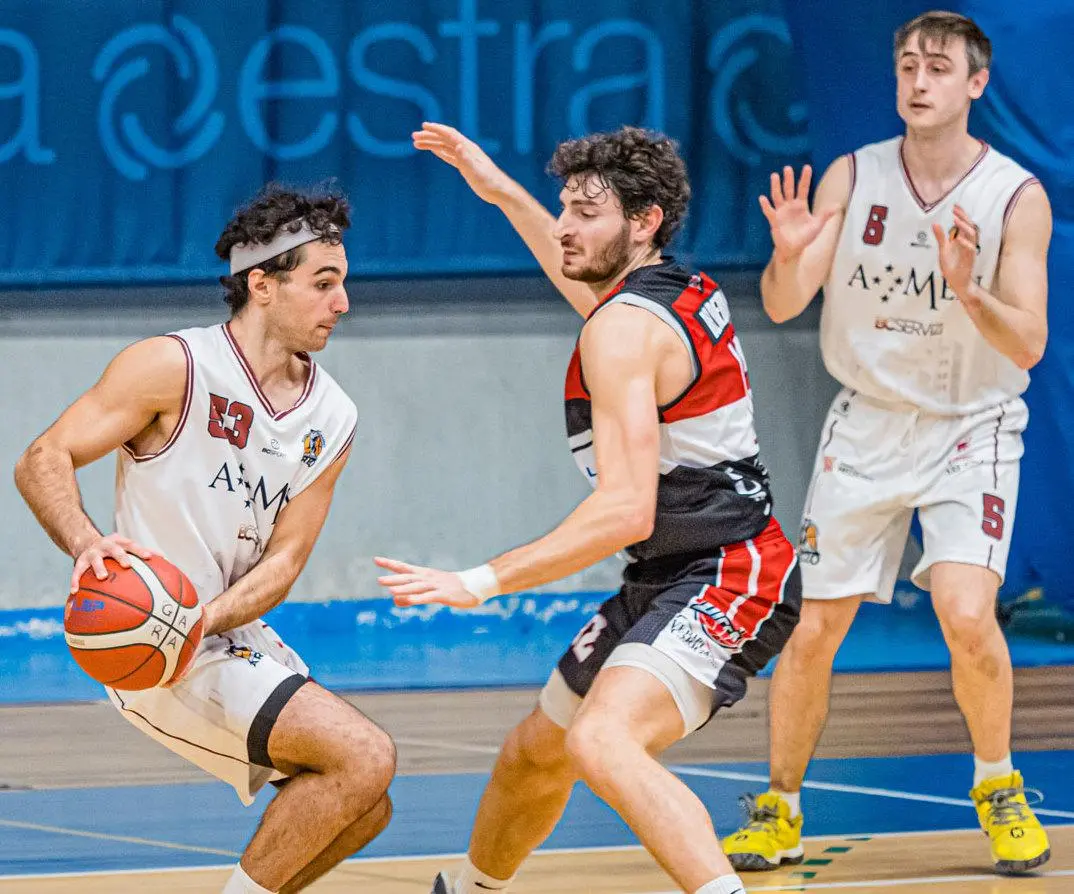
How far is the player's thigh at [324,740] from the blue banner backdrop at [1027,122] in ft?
16.8

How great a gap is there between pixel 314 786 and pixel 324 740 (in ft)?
0.33

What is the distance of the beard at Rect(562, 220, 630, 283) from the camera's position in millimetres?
3992

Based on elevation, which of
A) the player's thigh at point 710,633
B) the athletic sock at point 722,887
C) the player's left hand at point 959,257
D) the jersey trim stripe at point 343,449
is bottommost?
the athletic sock at point 722,887

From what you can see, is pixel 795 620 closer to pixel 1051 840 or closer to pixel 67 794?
pixel 1051 840

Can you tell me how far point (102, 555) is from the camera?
3.70 meters

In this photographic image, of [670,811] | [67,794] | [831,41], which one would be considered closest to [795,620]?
[670,811]

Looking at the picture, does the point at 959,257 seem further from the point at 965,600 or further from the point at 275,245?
the point at 275,245

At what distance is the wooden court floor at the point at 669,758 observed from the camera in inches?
181

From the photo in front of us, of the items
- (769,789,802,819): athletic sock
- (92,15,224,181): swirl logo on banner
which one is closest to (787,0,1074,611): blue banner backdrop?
(92,15,224,181): swirl logo on banner

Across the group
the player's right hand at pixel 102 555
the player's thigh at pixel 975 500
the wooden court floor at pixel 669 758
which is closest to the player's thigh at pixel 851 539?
the player's thigh at pixel 975 500

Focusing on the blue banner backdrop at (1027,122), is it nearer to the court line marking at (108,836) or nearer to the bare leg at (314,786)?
the court line marking at (108,836)

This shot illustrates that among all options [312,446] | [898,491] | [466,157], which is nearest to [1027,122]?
[898,491]

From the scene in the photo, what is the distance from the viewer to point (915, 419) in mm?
5098

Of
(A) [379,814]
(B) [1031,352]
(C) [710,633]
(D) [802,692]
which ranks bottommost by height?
(D) [802,692]
